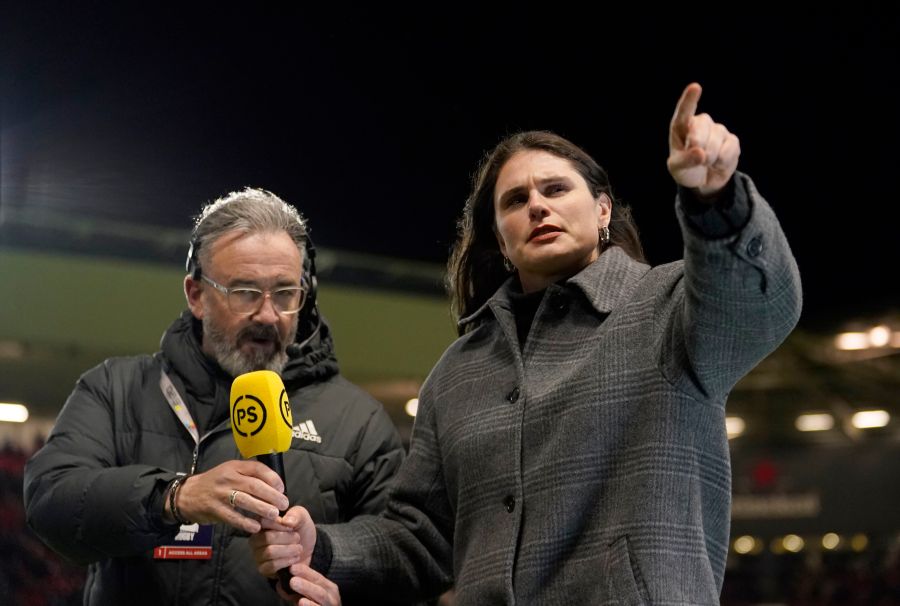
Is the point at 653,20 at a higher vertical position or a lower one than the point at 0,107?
higher

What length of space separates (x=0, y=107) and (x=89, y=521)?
387cm

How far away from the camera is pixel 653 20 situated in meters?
5.41

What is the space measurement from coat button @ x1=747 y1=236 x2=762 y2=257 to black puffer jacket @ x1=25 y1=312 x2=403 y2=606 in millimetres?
1092

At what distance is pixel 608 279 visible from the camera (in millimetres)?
2051

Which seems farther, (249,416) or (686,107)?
(249,416)

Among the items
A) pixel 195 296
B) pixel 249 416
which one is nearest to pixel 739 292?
pixel 249 416

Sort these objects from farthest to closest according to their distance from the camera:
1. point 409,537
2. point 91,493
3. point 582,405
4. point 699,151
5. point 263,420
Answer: point 409,537 < point 91,493 < point 582,405 < point 263,420 < point 699,151

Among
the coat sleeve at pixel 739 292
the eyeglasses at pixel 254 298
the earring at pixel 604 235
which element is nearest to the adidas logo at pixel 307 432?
the eyeglasses at pixel 254 298

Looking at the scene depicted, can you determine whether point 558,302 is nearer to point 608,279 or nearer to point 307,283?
point 608,279

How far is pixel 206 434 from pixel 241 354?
0.18 meters

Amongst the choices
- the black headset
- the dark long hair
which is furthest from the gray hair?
the dark long hair

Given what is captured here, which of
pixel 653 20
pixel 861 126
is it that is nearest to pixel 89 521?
pixel 653 20

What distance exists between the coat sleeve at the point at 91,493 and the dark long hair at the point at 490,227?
789mm

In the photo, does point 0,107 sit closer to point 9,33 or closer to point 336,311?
point 9,33
